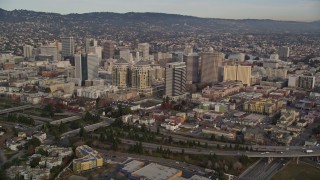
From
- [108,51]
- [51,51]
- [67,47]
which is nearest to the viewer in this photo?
[51,51]

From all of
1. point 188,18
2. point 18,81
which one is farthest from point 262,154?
point 188,18

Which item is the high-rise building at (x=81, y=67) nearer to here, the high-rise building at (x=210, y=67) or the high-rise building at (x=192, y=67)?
the high-rise building at (x=192, y=67)

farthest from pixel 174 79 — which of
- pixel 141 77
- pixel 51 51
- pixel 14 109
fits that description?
pixel 51 51

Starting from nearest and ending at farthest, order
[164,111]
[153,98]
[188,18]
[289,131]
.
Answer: [289,131] < [164,111] < [153,98] < [188,18]

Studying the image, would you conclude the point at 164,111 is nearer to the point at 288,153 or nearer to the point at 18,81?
the point at 288,153

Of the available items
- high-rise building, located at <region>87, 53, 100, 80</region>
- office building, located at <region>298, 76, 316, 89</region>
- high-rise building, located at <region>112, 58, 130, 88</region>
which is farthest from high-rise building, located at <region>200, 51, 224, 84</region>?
high-rise building, located at <region>87, 53, 100, 80</region>

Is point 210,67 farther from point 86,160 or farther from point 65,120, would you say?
point 86,160
